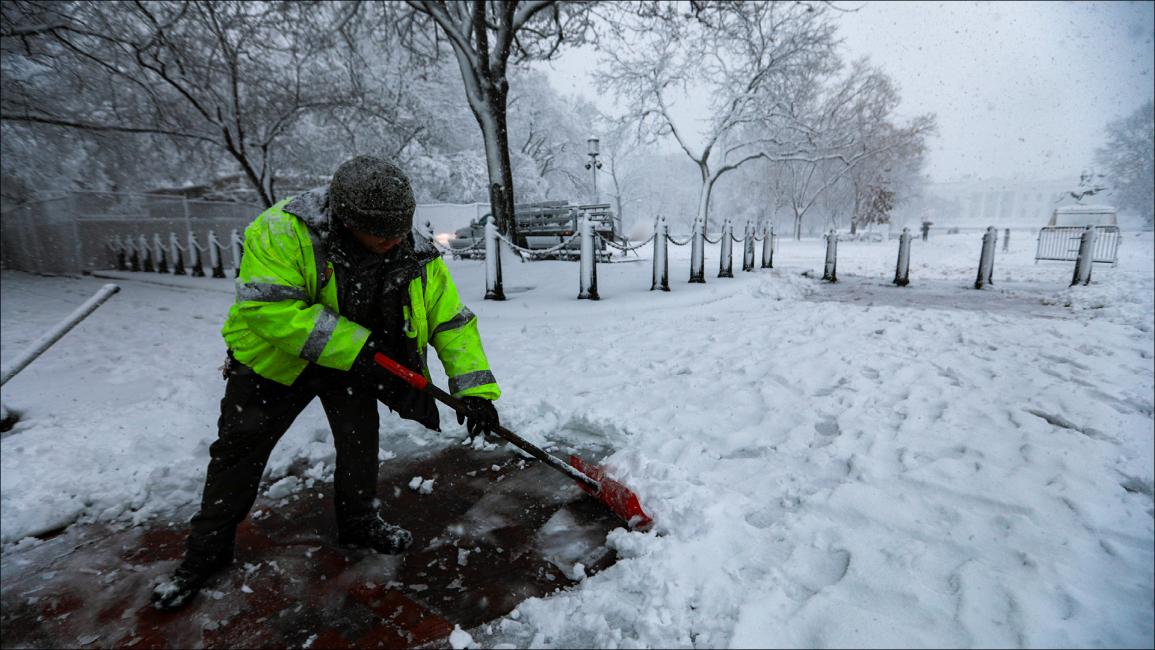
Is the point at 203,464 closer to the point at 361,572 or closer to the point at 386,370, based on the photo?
A: the point at 361,572

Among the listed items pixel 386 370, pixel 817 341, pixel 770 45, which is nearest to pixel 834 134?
pixel 770 45

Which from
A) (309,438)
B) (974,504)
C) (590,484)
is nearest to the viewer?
(974,504)

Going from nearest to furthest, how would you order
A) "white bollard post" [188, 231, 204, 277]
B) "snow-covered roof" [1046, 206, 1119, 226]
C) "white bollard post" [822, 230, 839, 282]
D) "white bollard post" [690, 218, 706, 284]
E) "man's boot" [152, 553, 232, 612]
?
"man's boot" [152, 553, 232, 612]
"white bollard post" [690, 218, 706, 284]
"white bollard post" [822, 230, 839, 282]
"white bollard post" [188, 231, 204, 277]
"snow-covered roof" [1046, 206, 1119, 226]

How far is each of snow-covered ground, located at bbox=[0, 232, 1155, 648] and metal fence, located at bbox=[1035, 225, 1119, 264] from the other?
9900 millimetres

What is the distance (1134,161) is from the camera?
36.8 m

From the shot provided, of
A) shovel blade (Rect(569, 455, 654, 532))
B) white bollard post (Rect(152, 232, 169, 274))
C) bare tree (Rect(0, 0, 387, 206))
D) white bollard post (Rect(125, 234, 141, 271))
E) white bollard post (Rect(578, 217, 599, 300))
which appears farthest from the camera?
white bollard post (Rect(125, 234, 141, 271))

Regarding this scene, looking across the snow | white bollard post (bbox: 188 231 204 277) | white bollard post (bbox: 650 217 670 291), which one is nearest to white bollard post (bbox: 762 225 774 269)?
white bollard post (bbox: 650 217 670 291)

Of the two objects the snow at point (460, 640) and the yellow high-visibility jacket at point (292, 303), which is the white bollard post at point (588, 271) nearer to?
the yellow high-visibility jacket at point (292, 303)

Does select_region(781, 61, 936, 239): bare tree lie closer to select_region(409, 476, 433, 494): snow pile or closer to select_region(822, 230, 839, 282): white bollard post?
select_region(822, 230, 839, 282): white bollard post

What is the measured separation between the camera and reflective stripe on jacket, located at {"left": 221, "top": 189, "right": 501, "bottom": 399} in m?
1.92

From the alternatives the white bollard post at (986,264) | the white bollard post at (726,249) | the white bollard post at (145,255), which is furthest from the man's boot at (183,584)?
the white bollard post at (145,255)

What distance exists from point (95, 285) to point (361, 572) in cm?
1723

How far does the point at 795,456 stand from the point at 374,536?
7.80ft

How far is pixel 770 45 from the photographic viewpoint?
65.7 feet
